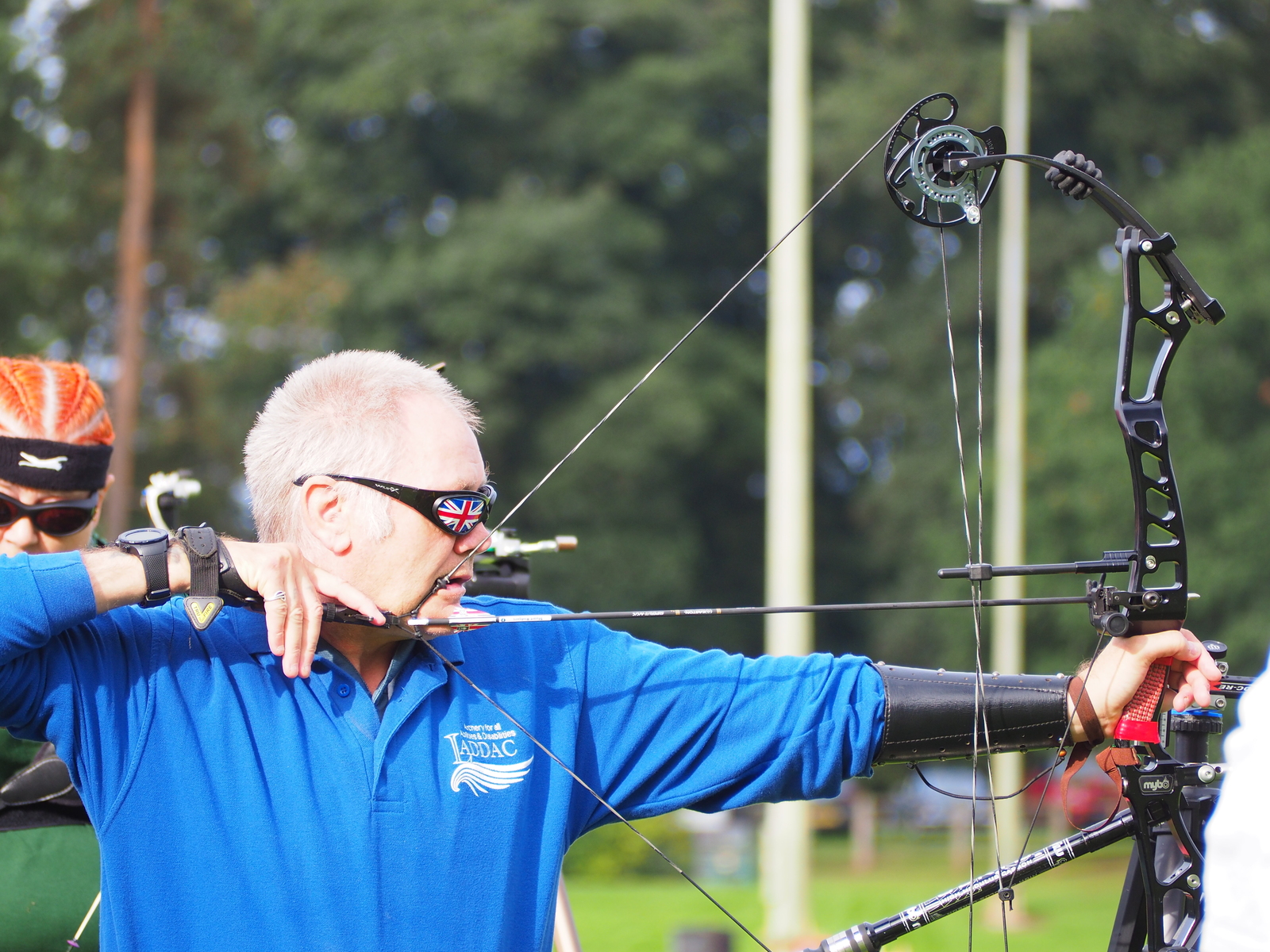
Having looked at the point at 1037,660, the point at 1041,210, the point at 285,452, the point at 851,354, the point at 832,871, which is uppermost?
the point at 1041,210

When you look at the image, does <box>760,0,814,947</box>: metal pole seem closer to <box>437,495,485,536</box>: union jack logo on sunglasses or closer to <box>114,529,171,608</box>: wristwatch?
<box>437,495,485,536</box>: union jack logo on sunglasses

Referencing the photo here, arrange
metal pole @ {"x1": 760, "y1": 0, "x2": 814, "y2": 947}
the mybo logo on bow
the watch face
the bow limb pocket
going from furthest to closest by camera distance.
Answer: metal pole @ {"x1": 760, "y1": 0, "x2": 814, "y2": 947} → the mybo logo on bow → the watch face → the bow limb pocket

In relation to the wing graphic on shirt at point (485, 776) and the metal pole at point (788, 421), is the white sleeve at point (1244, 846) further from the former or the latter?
the metal pole at point (788, 421)

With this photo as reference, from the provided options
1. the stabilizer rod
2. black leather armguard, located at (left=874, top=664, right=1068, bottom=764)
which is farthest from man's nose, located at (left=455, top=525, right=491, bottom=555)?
the stabilizer rod

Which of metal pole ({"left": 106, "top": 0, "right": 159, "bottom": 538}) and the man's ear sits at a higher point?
metal pole ({"left": 106, "top": 0, "right": 159, "bottom": 538})

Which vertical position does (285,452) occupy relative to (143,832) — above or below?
above

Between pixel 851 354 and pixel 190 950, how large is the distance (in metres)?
25.3

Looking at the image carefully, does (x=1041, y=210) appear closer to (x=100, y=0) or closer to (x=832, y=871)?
(x=832, y=871)

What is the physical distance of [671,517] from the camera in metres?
25.7

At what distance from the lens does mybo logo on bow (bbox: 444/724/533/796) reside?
2.30 meters

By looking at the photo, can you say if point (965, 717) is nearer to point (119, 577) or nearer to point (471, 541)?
point (471, 541)

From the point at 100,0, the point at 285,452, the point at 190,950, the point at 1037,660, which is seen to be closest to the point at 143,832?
the point at 190,950

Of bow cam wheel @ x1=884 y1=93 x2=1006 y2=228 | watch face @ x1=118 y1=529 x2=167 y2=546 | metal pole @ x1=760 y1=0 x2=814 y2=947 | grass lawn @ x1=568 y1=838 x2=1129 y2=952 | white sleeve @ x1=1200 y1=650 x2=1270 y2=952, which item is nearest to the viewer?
white sleeve @ x1=1200 y1=650 x2=1270 y2=952

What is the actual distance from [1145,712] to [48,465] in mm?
2120
